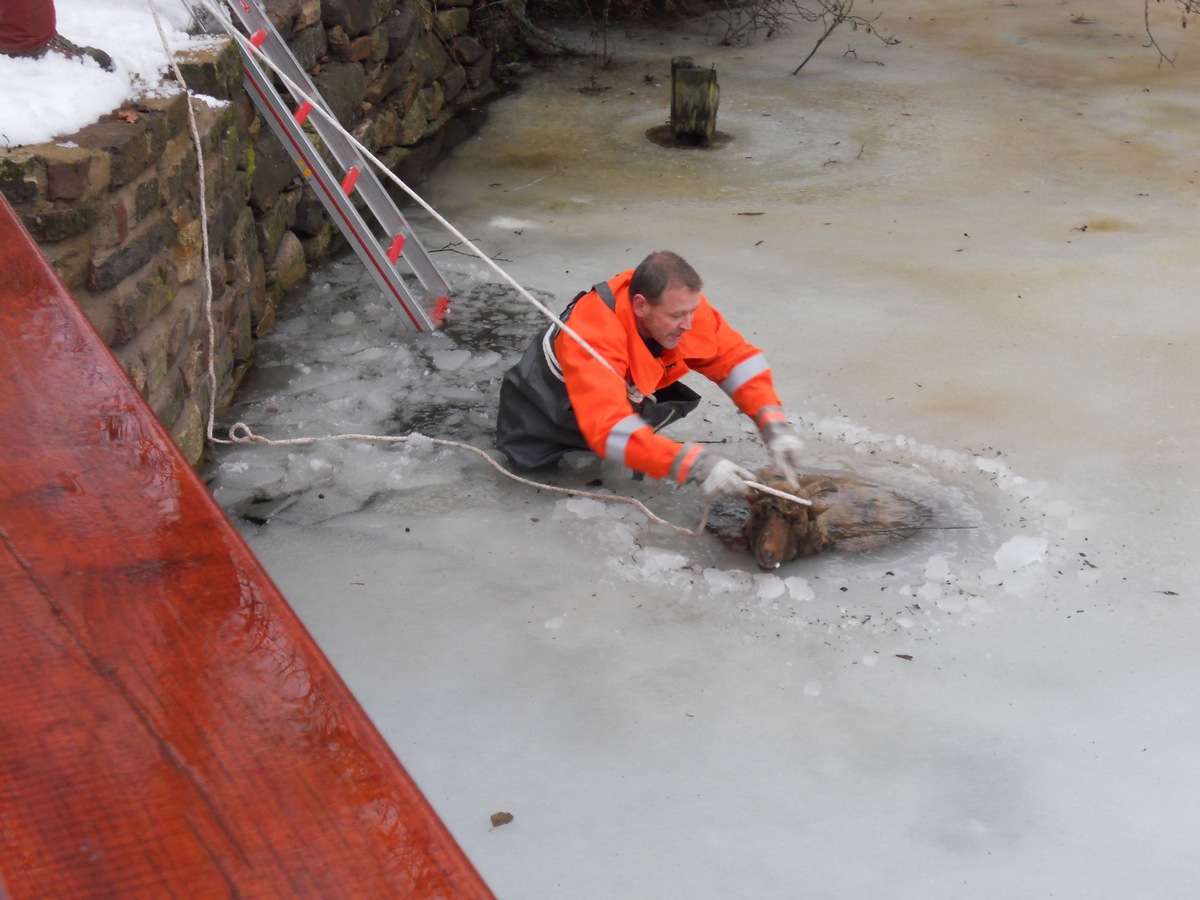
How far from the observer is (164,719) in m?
0.78

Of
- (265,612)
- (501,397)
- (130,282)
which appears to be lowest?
(501,397)

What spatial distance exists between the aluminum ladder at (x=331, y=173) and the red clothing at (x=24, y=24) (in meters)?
0.88

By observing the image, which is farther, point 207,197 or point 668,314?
point 207,197

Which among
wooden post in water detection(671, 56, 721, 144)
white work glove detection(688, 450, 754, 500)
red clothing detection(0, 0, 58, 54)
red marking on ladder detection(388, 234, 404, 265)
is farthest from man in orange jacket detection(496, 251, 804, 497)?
wooden post in water detection(671, 56, 721, 144)

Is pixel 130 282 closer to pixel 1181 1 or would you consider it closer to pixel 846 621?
pixel 846 621

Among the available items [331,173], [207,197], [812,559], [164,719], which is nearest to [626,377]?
[812,559]

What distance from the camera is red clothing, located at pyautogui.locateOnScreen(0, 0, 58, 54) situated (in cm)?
255

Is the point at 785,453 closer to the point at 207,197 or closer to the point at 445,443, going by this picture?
the point at 445,443

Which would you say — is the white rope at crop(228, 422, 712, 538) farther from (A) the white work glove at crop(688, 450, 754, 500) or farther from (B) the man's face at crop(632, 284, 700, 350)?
(B) the man's face at crop(632, 284, 700, 350)

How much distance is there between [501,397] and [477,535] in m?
0.47

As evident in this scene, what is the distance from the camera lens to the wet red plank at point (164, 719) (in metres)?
0.70

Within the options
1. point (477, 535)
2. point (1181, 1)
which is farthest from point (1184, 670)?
point (1181, 1)

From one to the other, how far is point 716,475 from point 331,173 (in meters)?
1.99

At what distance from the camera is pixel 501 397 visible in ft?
10.6
